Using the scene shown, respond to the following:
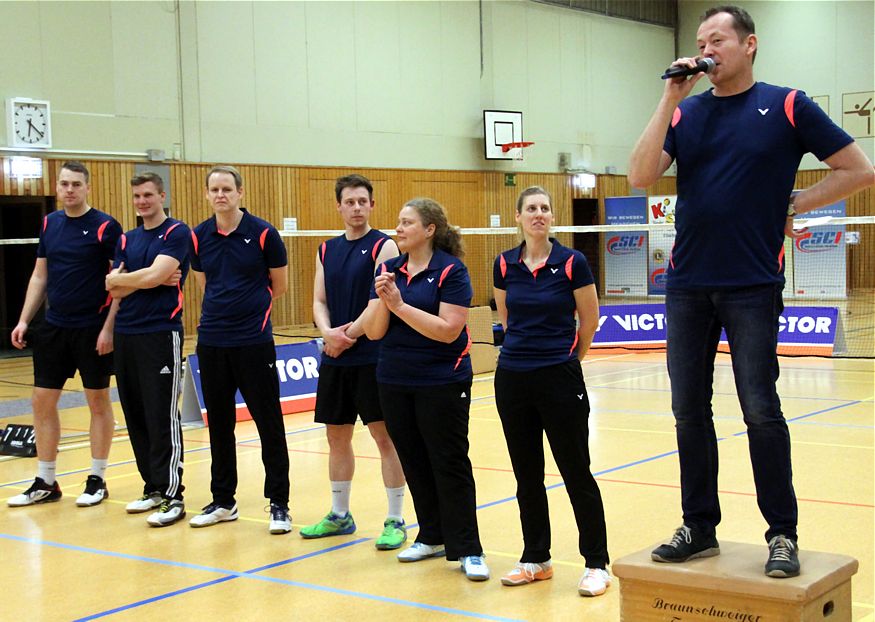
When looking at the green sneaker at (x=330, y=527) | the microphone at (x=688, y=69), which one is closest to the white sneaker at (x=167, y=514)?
the green sneaker at (x=330, y=527)

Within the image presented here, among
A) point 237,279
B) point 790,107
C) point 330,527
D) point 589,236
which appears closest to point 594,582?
point 330,527

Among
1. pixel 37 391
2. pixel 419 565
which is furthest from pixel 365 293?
pixel 37 391

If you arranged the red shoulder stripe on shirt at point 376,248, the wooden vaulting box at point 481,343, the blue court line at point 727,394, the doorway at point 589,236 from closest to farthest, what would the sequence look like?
the red shoulder stripe on shirt at point 376,248
the blue court line at point 727,394
the wooden vaulting box at point 481,343
the doorway at point 589,236

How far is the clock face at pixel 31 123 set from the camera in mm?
17328

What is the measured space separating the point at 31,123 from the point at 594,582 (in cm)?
1530

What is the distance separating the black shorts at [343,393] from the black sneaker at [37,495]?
2378 mm

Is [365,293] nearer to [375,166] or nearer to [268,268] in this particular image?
[268,268]

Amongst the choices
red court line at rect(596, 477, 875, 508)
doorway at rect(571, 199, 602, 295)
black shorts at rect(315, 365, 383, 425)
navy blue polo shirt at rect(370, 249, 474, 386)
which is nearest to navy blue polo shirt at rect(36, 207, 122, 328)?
black shorts at rect(315, 365, 383, 425)

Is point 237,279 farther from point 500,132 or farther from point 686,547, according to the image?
point 500,132

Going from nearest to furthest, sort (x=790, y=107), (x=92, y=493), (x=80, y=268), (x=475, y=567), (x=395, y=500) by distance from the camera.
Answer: (x=790, y=107)
(x=475, y=567)
(x=395, y=500)
(x=80, y=268)
(x=92, y=493)

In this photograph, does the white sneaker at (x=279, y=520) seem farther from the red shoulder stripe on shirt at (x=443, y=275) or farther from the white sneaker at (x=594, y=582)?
the white sneaker at (x=594, y=582)

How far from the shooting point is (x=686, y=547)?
379 cm

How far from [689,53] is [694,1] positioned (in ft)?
7.50

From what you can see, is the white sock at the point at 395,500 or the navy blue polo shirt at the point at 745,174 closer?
the navy blue polo shirt at the point at 745,174
